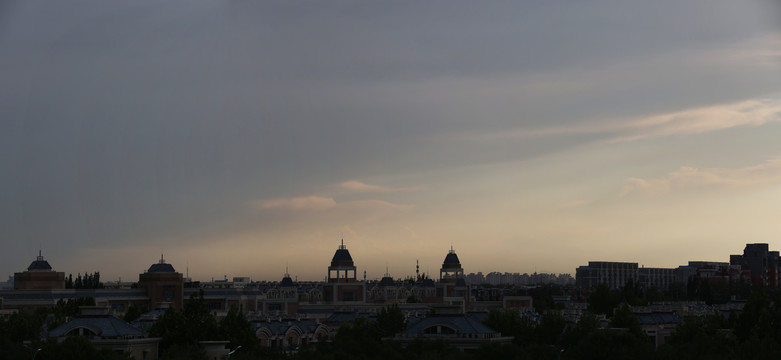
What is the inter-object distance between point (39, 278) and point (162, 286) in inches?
805

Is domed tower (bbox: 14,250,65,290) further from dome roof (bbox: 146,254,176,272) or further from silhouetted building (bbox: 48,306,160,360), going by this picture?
silhouetted building (bbox: 48,306,160,360)

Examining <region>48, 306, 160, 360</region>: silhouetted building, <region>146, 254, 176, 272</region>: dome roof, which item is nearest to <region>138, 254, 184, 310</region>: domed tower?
<region>146, 254, 176, 272</region>: dome roof

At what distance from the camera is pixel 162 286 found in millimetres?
185875

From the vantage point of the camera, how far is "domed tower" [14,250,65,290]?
18712 centimetres

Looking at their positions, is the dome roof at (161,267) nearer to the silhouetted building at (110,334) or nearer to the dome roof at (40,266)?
the dome roof at (40,266)

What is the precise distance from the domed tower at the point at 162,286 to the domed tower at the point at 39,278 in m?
13.6

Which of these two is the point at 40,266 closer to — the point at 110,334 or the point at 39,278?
the point at 39,278

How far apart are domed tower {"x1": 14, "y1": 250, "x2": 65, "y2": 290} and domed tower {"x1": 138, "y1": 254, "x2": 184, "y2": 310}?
537 inches

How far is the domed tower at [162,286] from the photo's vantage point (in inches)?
7274

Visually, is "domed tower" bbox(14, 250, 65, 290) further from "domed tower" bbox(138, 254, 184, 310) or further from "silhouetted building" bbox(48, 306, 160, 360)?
"silhouetted building" bbox(48, 306, 160, 360)

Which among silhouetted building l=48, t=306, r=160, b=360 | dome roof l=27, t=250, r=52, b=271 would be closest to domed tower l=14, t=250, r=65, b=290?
dome roof l=27, t=250, r=52, b=271

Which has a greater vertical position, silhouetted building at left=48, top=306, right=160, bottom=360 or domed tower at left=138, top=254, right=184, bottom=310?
domed tower at left=138, top=254, right=184, bottom=310

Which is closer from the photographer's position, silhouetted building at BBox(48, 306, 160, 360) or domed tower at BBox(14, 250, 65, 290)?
silhouetted building at BBox(48, 306, 160, 360)

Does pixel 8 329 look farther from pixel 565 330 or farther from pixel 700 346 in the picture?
pixel 700 346
